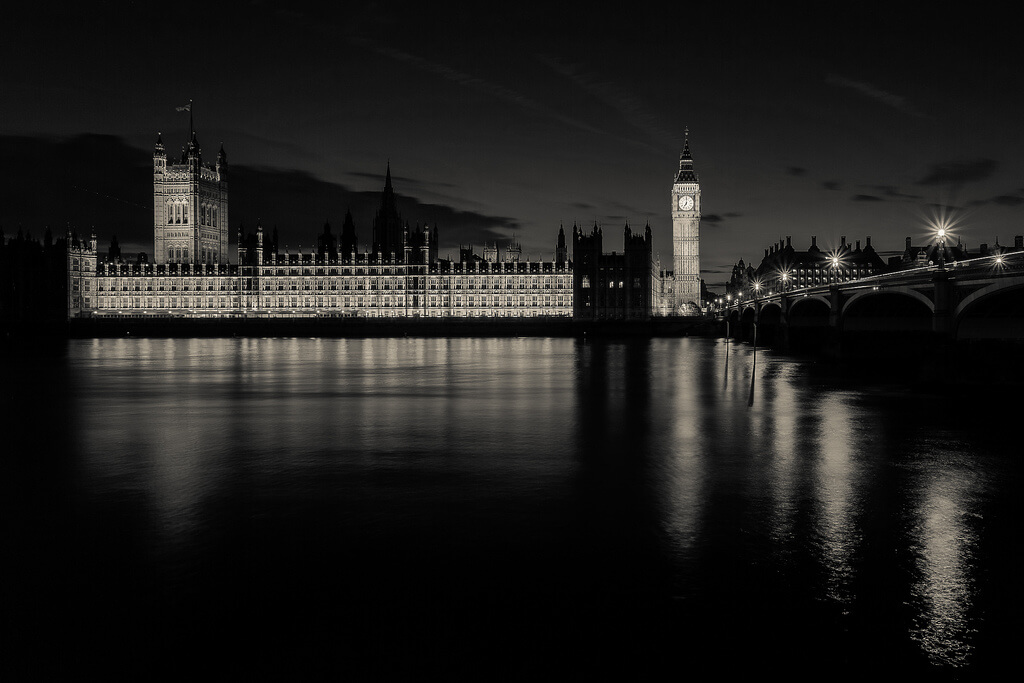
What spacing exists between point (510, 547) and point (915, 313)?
5261 cm

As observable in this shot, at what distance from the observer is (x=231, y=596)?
8.70m

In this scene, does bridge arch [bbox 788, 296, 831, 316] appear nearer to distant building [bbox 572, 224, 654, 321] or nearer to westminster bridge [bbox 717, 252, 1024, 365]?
westminster bridge [bbox 717, 252, 1024, 365]

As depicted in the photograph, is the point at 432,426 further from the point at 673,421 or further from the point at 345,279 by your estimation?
the point at 345,279

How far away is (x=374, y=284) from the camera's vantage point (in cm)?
13012

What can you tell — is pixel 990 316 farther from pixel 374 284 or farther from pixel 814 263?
pixel 814 263

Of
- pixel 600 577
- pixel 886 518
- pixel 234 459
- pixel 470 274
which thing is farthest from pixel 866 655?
pixel 470 274

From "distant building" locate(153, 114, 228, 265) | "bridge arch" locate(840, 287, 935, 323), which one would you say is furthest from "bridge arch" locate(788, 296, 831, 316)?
"distant building" locate(153, 114, 228, 265)

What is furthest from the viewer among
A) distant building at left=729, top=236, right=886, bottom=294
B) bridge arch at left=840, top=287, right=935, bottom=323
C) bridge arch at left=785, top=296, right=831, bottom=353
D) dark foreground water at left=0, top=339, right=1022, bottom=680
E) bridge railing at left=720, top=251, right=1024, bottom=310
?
distant building at left=729, top=236, right=886, bottom=294

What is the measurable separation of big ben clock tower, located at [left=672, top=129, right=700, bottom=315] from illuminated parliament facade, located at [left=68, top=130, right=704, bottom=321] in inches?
572

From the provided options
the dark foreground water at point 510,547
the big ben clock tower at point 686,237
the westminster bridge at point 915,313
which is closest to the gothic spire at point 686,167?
→ the big ben clock tower at point 686,237

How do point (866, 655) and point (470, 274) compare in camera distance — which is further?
point (470, 274)

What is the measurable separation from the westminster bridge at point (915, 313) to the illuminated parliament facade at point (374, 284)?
124 feet

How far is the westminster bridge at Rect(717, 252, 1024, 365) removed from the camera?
3291cm

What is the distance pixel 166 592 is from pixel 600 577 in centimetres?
476
